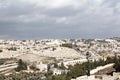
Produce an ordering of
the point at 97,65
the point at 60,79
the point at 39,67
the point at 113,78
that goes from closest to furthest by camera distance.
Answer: the point at 113,78
the point at 60,79
the point at 97,65
the point at 39,67

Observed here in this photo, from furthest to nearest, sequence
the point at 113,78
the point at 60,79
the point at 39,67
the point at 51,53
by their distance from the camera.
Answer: the point at 51,53 < the point at 39,67 < the point at 60,79 < the point at 113,78

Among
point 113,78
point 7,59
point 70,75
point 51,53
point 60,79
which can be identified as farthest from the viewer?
point 51,53

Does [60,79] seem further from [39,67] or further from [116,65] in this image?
[39,67]

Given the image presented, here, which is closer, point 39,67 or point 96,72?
point 96,72

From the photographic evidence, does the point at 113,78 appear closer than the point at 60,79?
Yes

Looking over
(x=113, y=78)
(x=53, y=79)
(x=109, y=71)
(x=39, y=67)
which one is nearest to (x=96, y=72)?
(x=109, y=71)

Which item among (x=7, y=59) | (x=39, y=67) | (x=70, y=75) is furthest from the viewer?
(x=7, y=59)

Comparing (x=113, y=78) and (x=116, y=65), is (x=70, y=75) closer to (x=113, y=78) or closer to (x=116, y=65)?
(x=116, y=65)

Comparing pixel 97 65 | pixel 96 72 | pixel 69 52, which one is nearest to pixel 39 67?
pixel 97 65
